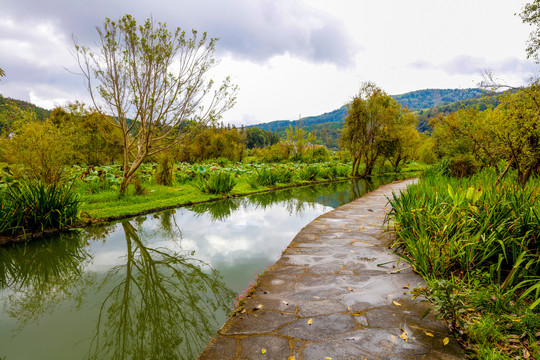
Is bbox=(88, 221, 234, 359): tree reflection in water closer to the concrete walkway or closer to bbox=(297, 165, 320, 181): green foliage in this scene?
the concrete walkway

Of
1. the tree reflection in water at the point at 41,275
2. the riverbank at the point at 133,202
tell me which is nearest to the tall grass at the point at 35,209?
the riverbank at the point at 133,202

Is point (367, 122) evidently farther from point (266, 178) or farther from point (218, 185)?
point (218, 185)

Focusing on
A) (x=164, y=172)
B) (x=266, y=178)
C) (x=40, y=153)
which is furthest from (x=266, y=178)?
(x=40, y=153)

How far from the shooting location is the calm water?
2.38 metres

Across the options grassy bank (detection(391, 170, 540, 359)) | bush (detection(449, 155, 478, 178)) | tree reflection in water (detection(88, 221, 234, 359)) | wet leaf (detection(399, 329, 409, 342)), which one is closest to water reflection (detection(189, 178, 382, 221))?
tree reflection in water (detection(88, 221, 234, 359))

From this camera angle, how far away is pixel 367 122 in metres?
17.3

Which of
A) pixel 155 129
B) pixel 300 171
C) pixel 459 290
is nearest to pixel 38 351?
pixel 459 290

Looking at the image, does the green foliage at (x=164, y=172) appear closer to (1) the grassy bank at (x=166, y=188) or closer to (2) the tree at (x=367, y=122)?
(1) the grassy bank at (x=166, y=188)

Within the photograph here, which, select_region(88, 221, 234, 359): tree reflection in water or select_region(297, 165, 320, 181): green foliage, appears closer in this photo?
select_region(88, 221, 234, 359): tree reflection in water

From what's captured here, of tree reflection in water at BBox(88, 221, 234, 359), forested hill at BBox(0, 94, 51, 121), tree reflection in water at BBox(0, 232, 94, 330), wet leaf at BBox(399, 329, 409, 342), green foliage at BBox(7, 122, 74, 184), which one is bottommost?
tree reflection in water at BBox(88, 221, 234, 359)

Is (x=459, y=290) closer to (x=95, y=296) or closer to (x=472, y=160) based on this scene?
(x=95, y=296)

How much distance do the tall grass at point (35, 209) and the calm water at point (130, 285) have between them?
0.49 meters

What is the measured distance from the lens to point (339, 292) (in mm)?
2816

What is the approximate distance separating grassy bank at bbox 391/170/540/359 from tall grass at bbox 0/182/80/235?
21.9ft
